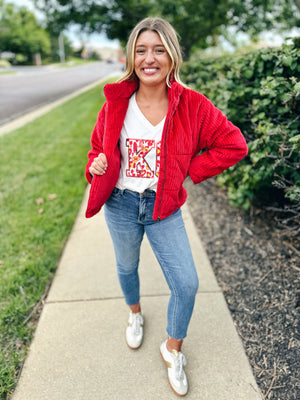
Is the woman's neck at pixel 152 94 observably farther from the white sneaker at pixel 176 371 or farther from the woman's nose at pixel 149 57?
the white sneaker at pixel 176 371

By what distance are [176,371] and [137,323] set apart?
0.42 metres

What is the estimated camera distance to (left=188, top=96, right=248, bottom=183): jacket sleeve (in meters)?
1.55

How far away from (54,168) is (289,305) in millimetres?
3910

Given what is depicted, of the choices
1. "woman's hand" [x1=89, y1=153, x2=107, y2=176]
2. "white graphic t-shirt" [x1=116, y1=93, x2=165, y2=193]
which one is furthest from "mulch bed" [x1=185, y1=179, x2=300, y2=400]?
"woman's hand" [x1=89, y1=153, x2=107, y2=176]

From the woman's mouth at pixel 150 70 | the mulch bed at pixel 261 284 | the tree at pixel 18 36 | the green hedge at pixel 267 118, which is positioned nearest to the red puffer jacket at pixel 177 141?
the woman's mouth at pixel 150 70

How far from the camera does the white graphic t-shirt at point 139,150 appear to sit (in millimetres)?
1580

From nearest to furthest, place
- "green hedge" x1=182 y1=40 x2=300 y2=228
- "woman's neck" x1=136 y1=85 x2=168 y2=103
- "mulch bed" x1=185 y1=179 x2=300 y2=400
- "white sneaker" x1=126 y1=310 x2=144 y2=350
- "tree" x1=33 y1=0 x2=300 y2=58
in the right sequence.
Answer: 1. "woman's neck" x1=136 y1=85 x2=168 y2=103
2. "mulch bed" x1=185 y1=179 x2=300 y2=400
3. "white sneaker" x1=126 y1=310 x2=144 y2=350
4. "green hedge" x1=182 y1=40 x2=300 y2=228
5. "tree" x1=33 y1=0 x2=300 y2=58

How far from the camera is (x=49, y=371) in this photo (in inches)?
72.7

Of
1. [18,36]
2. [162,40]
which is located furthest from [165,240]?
→ [18,36]

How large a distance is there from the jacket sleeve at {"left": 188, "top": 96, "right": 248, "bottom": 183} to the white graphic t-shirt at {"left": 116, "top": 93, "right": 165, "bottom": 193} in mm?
227

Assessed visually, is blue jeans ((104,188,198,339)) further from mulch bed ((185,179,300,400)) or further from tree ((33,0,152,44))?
tree ((33,0,152,44))

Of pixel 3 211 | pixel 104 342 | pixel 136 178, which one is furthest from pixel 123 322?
pixel 3 211

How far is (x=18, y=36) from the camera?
52.4 m

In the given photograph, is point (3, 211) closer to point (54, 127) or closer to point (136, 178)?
point (136, 178)
